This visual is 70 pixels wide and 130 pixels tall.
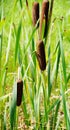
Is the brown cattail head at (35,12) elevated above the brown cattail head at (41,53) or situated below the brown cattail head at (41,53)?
above

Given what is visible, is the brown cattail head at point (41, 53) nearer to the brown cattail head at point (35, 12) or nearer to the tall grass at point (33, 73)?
the tall grass at point (33, 73)

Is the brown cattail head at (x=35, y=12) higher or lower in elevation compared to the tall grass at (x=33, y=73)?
higher

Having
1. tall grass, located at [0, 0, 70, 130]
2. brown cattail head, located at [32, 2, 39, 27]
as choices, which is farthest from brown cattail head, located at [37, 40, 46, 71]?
brown cattail head, located at [32, 2, 39, 27]

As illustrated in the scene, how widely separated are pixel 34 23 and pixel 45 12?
0.27 ft

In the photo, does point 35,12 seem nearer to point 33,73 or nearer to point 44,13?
point 44,13

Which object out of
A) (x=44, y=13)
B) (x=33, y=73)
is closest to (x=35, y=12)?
(x=44, y=13)

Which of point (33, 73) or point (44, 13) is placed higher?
point (44, 13)

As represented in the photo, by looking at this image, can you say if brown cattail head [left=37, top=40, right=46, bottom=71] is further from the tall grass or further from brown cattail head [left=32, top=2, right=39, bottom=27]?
brown cattail head [left=32, top=2, right=39, bottom=27]

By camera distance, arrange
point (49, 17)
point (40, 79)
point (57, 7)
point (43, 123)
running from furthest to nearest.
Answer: point (57, 7) → point (43, 123) → point (40, 79) → point (49, 17)

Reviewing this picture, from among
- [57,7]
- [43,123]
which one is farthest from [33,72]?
[57,7]

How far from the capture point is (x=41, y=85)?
4.67ft

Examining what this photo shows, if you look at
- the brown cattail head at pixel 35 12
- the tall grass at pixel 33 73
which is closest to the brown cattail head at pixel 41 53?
the tall grass at pixel 33 73

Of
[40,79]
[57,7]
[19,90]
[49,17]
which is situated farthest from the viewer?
[57,7]

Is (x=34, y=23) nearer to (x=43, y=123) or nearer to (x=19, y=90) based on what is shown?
(x=19, y=90)
